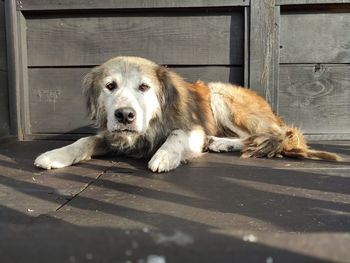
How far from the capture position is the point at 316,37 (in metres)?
4.14

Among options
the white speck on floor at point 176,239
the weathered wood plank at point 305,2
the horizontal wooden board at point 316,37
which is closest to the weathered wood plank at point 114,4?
the weathered wood plank at point 305,2

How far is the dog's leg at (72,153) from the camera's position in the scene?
2.91 meters

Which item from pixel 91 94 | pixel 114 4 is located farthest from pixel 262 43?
pixel 91 94

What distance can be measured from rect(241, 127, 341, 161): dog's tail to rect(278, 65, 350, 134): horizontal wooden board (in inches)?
37.2

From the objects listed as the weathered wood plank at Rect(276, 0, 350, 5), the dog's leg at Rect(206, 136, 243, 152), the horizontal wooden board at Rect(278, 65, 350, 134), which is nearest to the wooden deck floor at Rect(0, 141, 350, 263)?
the dog's leg at Rect(206, 136, 243, 152)

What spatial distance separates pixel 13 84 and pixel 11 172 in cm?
177

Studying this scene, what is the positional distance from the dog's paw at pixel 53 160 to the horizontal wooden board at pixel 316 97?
91.7 inches

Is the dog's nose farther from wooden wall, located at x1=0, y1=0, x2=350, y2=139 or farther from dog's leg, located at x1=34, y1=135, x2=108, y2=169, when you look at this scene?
wooden wall, located at x1=0, y1=0, x2=350, y2=139

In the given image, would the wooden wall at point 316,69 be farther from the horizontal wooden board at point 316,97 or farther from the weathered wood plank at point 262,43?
the weathered wood plank at point 262,43

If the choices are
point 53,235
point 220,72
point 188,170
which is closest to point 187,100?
point 220,72

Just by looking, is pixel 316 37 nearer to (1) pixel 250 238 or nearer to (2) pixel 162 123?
(2) pixel 162 123

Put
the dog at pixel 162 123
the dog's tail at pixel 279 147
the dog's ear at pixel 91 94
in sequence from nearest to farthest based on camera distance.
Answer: the dog at pixel 162 123 < the dog's tail at pixel 279 147 < the dog's ear at pixel 91 94

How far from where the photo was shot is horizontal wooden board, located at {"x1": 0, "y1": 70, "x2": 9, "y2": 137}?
13.8 feet

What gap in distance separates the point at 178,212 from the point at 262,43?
267cm
